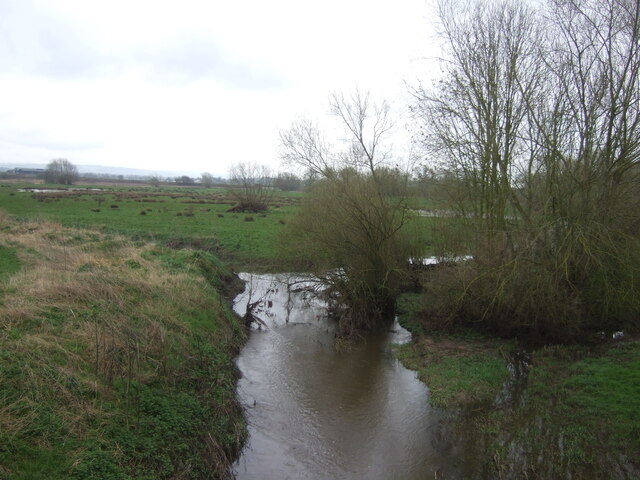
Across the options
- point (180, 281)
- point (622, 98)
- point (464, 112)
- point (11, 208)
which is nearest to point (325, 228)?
point (180, 281)

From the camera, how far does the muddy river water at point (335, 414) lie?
309 inches

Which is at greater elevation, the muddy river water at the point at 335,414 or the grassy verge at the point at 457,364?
the grassy verge at the point at 457,364

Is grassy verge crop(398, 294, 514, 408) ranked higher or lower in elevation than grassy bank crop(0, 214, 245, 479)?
lower

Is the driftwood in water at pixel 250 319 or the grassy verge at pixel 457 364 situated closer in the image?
the grassy verge at pixel 457 364

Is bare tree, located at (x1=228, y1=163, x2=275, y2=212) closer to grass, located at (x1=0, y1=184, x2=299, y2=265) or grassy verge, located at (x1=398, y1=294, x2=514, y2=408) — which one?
grass, located at (x1=0, y1=184, x2=299, y2=265)

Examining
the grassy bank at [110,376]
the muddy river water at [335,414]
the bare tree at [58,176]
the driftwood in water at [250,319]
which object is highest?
the bare tree at [58,176]

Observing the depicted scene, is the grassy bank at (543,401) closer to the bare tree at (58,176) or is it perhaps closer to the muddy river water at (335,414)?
the muddy river water at (335,414)

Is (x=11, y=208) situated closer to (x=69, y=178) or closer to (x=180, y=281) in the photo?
(x=180, y=281)

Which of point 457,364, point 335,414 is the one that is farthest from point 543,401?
point 335,414

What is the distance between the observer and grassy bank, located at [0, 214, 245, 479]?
19.7 feet

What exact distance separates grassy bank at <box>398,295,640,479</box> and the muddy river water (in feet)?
2.17

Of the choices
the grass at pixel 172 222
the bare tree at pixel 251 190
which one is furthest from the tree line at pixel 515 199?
the bare tree at pixel 251 190

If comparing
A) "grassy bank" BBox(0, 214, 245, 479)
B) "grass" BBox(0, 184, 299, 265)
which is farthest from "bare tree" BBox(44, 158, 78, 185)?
"grassy bank" BBox(0, 214, 245, 479)

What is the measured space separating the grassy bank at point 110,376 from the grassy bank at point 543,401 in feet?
16.6
